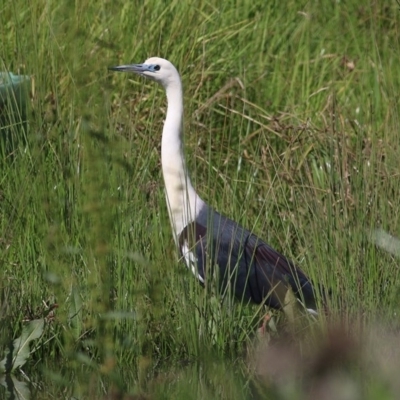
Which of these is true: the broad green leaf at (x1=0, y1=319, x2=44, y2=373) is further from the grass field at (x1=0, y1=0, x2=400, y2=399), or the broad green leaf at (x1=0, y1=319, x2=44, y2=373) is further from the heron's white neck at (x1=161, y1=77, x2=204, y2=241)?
the heron's white neck at (x1=161, y1=77, x2=204, y2=241)

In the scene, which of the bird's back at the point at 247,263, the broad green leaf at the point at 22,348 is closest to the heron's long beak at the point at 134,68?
the bird's back at the point at 247,263

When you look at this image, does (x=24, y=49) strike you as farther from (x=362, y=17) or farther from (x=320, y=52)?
(x=362, y=17)

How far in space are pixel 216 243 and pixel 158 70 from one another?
35.5 inches

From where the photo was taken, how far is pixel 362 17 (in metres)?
6.13

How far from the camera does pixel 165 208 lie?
4121 millimetres

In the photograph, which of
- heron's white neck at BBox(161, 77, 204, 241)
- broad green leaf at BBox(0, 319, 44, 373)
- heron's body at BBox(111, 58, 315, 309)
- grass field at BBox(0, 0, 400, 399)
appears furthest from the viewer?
heron's white neck at BBox(161, 77, 204, 241)

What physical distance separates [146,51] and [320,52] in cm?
102

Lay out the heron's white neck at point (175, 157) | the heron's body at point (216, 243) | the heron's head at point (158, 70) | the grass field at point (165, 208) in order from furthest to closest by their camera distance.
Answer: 1. the heron's head at point (158, 70)
2. the heron's white neck at point (175, 157)
3. the heron's body at point (216, 243)
4. the grass field at point (165, 208)

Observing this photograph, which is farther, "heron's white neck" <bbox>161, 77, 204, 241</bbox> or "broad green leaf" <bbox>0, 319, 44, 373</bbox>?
"heron's white neck" <bbox>161, 77, 204, 241</bbox>

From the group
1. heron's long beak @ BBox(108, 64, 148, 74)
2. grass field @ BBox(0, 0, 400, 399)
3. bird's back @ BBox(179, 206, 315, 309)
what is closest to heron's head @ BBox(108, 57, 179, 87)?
heron's long beak @ BBox(108, 64, 148, 74)

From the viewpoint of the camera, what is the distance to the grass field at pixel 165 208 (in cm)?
212

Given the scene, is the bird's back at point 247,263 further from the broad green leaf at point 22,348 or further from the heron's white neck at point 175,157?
the broad green leaf at point 22,348

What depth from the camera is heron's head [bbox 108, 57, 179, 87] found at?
418 cm

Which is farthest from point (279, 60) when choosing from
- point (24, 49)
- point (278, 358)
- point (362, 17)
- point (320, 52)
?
point (278, 358)
